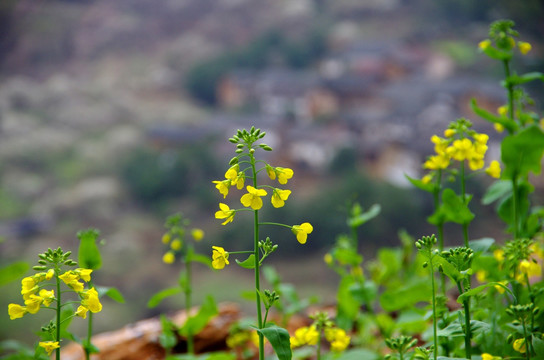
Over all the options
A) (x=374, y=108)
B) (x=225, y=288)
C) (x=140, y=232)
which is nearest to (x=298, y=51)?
(x=374, y=108)

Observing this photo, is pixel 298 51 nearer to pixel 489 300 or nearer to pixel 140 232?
pixel 140 232

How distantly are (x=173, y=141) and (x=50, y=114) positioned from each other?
197 centimetres

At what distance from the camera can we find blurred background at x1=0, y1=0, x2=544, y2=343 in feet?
13.5

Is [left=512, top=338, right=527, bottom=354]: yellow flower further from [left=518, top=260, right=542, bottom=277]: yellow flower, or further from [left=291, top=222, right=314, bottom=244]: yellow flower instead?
[left=291, top=222, right=314, bottom=244]: yellow flower

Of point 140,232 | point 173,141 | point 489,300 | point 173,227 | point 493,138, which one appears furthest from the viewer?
point 173,141

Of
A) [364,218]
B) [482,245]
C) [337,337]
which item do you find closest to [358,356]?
[337,337]

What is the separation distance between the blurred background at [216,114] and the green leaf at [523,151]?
256cm

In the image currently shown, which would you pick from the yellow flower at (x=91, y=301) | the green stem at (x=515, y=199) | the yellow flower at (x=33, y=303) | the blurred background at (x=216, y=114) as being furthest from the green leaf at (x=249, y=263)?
the blurred background at (x=216, y=114)

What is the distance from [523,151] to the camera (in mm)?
1086

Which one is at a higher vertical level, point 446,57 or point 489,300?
point 446,57

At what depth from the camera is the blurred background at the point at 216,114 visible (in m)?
4.12

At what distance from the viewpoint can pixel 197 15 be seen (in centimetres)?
741

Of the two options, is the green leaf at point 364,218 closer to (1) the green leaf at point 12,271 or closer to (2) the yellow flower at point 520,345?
(2) the yellow flower at point 520,345

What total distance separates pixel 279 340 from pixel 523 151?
0.77 m
